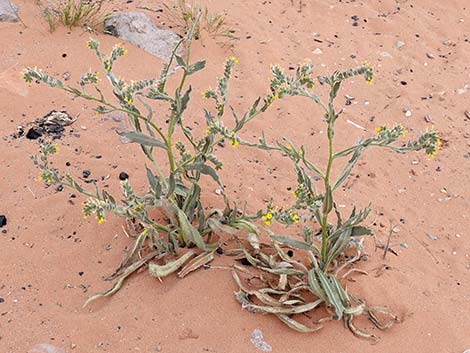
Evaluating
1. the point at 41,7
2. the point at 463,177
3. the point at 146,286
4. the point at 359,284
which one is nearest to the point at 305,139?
the point at 463,177

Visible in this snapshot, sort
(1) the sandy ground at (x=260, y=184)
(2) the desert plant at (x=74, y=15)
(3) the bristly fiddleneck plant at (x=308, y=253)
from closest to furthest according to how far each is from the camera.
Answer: (3) the bristly fiddleneck plant at (x=308, y=253)
(1) the sandy ground at (x=260, y=184)
(2) the desert plant at (x=74, y=15)

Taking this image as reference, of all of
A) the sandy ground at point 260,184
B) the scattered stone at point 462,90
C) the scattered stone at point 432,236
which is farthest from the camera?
the scattered stone at point 462,90

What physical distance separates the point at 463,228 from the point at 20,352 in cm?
241

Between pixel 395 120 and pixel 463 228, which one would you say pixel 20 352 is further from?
pixel 395 120

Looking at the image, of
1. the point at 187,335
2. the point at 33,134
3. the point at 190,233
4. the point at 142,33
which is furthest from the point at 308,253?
the point at 142,33

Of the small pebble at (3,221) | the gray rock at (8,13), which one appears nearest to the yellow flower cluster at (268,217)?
the small pebble at (3,221)

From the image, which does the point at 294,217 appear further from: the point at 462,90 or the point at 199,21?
the point at 199,21

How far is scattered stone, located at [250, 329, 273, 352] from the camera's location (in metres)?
2.56

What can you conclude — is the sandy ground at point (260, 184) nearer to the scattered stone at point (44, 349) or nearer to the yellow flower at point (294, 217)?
the scattered stone at point (44, 349)

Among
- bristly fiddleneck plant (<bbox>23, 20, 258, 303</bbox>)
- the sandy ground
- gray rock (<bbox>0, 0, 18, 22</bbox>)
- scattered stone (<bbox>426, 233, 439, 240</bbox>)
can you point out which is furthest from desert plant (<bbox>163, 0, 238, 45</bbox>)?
scattered stone (<bbox>426, 233, 439, 240</bbox>)

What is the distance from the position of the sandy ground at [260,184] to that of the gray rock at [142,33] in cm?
11

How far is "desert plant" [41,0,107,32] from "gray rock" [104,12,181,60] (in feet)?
0.36

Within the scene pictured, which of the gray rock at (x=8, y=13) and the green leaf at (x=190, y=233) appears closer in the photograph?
the green leaf at (x=190, y=233)

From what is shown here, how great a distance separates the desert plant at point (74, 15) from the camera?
4.76 meters
